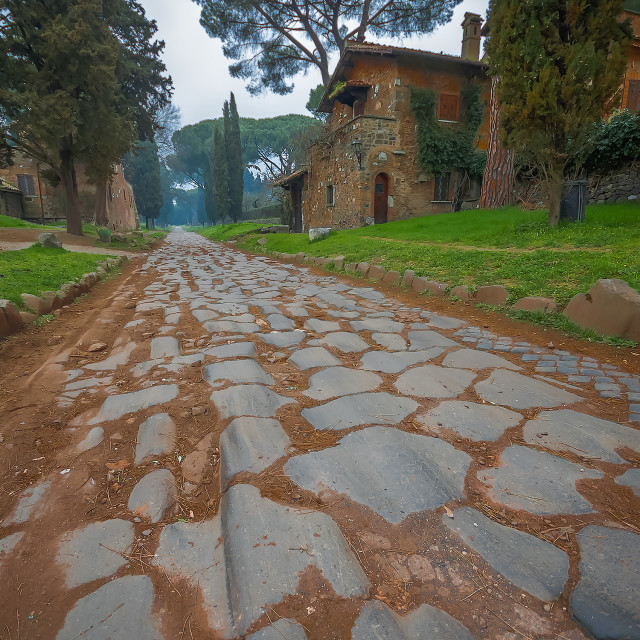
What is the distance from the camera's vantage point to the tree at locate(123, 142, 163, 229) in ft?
119

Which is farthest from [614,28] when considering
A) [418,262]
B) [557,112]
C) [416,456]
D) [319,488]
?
[319,488]

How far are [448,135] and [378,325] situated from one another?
15.2 metres

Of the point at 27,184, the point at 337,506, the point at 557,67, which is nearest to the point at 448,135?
the point at 557,67

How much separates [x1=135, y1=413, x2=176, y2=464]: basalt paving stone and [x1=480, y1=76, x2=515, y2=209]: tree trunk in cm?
1139

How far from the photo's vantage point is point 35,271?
545cm

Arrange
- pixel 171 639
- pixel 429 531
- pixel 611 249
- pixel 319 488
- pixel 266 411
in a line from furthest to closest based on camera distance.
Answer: pixel 611 249 → pixel 266 411 → pixel 319 488 → pixel 429 531 → pixel 171 639

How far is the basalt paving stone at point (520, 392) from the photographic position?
209 centimetres

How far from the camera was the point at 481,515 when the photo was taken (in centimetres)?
133

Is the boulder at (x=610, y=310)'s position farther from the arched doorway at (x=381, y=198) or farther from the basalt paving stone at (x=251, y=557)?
the arched doorway at (x=381, y=198)

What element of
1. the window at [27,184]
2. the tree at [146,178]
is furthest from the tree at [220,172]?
the window at [27,184]

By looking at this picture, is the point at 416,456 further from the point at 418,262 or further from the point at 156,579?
the point at 418,262

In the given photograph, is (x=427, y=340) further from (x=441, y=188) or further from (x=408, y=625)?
(x=441, y=188)

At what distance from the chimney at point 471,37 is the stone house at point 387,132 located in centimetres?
4

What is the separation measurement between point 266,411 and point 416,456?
33.1 inches
